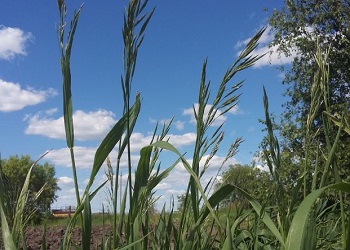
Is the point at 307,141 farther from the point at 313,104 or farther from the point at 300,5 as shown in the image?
the point at 300,5

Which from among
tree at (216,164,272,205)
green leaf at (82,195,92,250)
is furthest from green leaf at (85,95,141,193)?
tree at (216,164,272,205)

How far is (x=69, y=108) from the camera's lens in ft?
2.48

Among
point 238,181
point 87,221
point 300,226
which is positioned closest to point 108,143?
point 87,221

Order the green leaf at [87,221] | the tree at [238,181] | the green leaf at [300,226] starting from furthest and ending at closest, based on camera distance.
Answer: the tree at [238,181] → the green leaf at [87,221] → the green leaf at [300,226]

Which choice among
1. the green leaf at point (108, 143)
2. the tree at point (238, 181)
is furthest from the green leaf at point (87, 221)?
the tree at point (238, 181)

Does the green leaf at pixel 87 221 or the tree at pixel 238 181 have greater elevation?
the tree at pixel 238 181

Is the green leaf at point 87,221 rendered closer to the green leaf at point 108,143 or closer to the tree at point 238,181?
the green leaf at point 108,143

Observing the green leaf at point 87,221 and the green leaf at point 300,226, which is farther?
the green leaf at point 87,221

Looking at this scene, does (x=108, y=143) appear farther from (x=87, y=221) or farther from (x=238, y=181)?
(x=238, y=181)

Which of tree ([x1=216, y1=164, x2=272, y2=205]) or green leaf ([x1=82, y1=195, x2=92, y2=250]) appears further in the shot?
tree ([x1=216, y1=164, x2=272, y2=205])

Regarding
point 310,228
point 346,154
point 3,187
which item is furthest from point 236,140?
point 346,154

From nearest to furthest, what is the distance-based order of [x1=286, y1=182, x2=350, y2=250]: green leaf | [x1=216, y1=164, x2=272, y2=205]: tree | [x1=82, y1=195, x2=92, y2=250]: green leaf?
[x1=286, y1=182, x2=350, y2=250]: green leaf, [x1=82, y1=195, x2=92, y2=250]: green leaf, [x1=216, y1=164, x2=272, y2=205]: tree

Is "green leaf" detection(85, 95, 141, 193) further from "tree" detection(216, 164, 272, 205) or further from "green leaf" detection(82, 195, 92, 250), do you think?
"tree" detection(216, 164, 272, 205)

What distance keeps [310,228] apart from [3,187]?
43 cm
